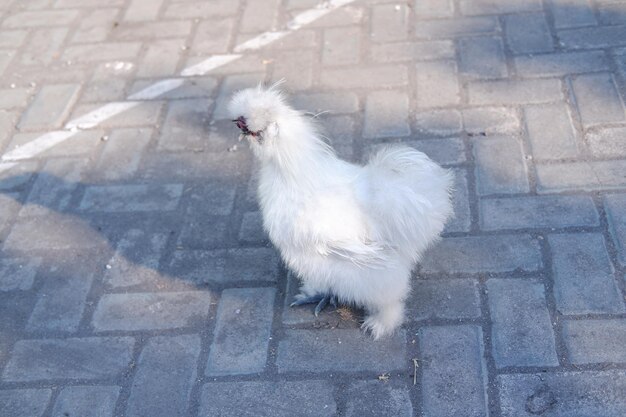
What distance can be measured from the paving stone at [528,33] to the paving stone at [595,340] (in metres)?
1.97

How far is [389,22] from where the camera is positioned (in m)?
4.97

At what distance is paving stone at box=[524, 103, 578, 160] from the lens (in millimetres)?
3918

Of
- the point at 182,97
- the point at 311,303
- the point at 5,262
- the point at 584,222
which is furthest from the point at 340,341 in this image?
the point at 182,97

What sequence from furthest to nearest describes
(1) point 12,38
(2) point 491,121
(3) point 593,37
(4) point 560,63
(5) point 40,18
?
(5) point 40,18 → (1) point 12,38 → (3) point 593,37 → (4) point 560,63 → (2) point 491,121

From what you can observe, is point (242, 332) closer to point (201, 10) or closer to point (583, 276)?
point (583, 276)

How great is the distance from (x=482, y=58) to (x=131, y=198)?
2172 millimetres

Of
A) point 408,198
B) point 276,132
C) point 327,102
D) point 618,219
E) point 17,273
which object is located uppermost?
point 276,132

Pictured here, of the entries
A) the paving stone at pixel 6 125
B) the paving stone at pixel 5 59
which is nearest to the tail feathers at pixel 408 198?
the paving stone at pixel 6 125

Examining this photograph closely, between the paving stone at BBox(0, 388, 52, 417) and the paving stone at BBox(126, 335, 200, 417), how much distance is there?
0.37 m

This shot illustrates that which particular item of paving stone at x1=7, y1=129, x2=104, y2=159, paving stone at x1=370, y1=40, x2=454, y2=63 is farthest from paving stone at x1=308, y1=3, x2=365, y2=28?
paving stone at x1=7, y1=129, x2=104, y2=159

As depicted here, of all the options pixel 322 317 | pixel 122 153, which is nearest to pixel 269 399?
pixel 322 317

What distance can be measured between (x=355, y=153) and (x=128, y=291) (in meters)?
1.37

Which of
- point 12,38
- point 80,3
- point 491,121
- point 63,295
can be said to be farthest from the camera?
point 80,3

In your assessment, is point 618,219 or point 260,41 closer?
point 618,219
